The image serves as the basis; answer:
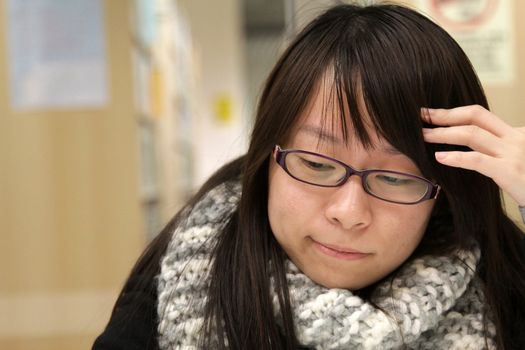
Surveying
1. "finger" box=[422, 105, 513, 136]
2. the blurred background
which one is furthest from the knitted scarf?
the blurred background

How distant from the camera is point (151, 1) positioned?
3254mm

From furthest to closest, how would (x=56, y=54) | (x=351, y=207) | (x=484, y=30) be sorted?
(x=56, y=54) → (x=484, y=30) → (x=351, y=207)

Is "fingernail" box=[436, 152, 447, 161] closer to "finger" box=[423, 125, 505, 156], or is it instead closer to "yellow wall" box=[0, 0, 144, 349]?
"finger" box=[423, 125, 505, 156]

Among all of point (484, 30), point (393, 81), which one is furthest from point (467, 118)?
point (484, 30)

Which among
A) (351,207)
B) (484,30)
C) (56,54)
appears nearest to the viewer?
(351,207)

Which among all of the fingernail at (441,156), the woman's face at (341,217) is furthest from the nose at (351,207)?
the fingernail at (441,156)

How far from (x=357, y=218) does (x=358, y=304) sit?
153 millimetres

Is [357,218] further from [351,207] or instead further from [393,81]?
[393,81]

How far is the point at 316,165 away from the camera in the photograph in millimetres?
1010

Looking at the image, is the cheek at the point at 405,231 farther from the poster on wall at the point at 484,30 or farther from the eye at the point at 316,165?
the poster on wall at the point at 484,30

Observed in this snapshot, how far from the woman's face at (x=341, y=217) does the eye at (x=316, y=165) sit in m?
0.02

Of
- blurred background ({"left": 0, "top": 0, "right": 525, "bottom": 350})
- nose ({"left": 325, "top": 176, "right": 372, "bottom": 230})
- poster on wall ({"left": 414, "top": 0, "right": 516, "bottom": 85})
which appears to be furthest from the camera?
blurred background ({"left": 0, "top": 0, "right": 525, "bottom": 350})

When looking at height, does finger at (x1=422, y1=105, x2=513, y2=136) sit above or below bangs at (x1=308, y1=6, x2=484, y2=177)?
below

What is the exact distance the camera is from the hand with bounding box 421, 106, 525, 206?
1.00 metres
